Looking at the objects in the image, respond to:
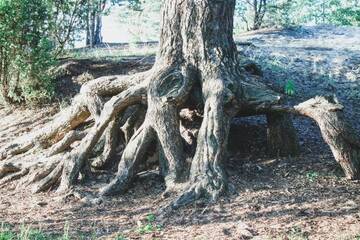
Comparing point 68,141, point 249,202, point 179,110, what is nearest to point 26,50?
point 68,141

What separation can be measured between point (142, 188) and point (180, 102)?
3.95 ft

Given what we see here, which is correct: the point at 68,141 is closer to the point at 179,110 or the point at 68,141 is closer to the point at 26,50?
the point at 179,110

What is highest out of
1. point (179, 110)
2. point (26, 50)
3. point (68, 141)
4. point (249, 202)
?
point (26, 50)

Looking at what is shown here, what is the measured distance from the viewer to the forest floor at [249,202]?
4660 mm

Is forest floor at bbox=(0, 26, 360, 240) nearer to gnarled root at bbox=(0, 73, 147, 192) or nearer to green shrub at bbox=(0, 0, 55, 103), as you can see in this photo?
gnarled root at bbox=(0, 73, 147, 192)

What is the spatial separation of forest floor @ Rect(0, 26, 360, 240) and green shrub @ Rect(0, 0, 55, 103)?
1.84 ft

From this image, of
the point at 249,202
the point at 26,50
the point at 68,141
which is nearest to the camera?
the point at 249,202

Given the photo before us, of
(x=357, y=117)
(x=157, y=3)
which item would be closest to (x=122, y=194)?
(x=357, y=117)

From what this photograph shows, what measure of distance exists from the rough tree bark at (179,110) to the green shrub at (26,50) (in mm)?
2660

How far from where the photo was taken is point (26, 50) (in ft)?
30.7

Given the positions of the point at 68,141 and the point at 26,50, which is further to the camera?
the point at 26,50

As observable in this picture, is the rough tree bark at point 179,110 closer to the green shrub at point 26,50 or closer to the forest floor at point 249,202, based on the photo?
the forest floor at point 249,202

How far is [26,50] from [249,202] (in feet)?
19.4

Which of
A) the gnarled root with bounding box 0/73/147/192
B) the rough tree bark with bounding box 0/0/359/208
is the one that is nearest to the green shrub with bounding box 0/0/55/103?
the gnarled root with bounding box 0/73/147/192
